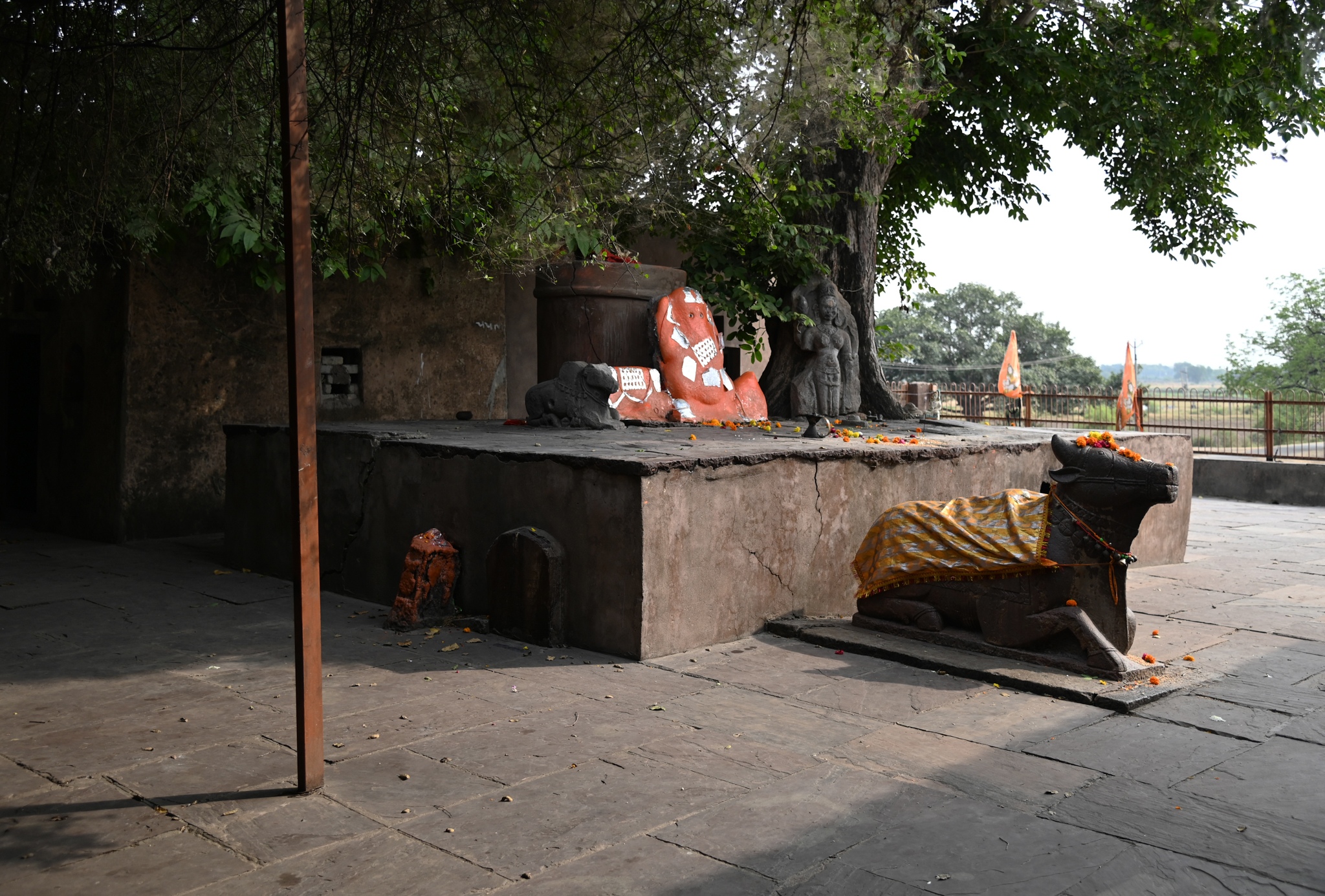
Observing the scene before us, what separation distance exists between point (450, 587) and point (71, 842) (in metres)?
3.16

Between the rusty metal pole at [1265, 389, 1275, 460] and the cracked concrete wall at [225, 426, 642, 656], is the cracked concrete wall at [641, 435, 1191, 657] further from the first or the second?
the rusty metal pole at [1265, 389, 1275, 460]

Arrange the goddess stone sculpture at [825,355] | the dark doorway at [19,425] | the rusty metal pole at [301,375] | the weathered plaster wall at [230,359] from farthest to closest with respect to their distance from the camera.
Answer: the dark doorway at [19,425], the goddess stone sculpture at [825,355], the weathered plaster wall at [230,359], the rusty metal pole at [301,375]

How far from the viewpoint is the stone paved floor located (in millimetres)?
2990

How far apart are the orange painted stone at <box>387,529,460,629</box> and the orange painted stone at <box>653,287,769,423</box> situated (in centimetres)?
321

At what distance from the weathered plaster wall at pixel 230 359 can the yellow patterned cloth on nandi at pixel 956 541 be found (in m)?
6.19

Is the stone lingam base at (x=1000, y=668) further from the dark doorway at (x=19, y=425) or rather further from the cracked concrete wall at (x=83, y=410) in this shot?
the dark doorway at (x=19, y=425)

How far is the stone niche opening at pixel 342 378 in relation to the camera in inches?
398

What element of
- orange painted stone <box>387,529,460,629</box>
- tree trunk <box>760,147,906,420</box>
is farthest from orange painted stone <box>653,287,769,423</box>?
orange painted stone <box>387,529,460,629</box>

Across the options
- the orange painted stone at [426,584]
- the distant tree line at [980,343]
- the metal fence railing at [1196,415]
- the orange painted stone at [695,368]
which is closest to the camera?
the orange painted stone at [426,584]

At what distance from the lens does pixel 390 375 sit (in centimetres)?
1058

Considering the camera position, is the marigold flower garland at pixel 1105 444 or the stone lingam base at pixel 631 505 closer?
the marigold flower garland at pixel 1105 444

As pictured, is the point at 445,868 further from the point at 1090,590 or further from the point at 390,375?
the point at 390,375

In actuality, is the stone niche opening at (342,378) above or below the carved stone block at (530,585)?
above

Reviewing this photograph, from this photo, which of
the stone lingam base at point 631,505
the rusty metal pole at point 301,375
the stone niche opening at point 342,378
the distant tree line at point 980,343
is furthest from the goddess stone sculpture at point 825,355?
the distant tree line at point 980,343
